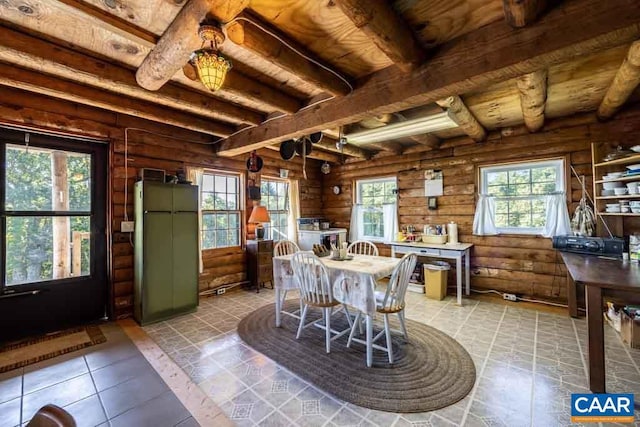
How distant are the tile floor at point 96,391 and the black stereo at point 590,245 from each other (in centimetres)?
408

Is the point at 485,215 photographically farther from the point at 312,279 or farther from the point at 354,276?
the point at 312,279

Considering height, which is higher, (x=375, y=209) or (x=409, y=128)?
(x=409, y=128)

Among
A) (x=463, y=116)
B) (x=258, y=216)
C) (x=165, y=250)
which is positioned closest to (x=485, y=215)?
(x=463, y=116)

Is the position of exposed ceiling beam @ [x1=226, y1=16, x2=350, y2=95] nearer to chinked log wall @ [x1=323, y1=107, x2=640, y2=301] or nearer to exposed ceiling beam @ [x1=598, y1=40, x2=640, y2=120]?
exposed ceiling beam @ [x1=598, y1=40, x2=640, y2=120]

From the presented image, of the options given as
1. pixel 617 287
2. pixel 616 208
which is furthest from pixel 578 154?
pixel 617 287

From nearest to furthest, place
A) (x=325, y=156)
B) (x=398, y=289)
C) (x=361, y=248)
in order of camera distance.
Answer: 1. (x=398, y=289)
2. (x=361, y=248)
3. (x=325, y=156)

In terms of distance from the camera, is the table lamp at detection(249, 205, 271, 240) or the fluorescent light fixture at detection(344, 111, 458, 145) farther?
the table lamp at detection(249, 205, 271, 240)

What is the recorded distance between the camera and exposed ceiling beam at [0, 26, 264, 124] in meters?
1.91

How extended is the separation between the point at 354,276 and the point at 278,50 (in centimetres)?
196

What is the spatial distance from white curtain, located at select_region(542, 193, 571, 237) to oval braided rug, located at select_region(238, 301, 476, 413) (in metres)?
2.28

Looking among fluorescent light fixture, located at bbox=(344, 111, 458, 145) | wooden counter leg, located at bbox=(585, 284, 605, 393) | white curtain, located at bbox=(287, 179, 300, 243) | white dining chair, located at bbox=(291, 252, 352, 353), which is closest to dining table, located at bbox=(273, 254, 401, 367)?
white dining chair, located at bbox=(291, 252, 352, 353)

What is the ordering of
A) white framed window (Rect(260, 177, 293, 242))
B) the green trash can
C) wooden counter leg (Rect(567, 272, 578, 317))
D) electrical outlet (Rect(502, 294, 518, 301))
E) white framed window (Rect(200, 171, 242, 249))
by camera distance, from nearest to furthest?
wooden counter leg (Rect(567, 272, 578, 317))
electrical outlet (Rect(502, 294, 518, 301))
the green trash can
white framed window (Rect(200, 171, 242, 249))
white framed window (Rect(260, 177, 293, 242))

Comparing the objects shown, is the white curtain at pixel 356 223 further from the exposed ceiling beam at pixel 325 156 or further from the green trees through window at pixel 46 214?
the green trees through window at pixel 46 214

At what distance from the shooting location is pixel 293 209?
18.8 feet
